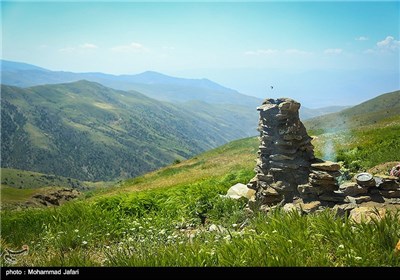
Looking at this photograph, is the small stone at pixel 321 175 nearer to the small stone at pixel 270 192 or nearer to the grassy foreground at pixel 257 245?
the small stone at pixel 270 192

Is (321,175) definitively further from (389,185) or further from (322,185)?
(389,185)

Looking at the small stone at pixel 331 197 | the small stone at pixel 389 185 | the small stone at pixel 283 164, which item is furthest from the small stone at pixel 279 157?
the small stone at pixel 389 185

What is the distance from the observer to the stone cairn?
11.6m

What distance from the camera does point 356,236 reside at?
20.6ft

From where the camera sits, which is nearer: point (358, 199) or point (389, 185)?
point (358, 199)

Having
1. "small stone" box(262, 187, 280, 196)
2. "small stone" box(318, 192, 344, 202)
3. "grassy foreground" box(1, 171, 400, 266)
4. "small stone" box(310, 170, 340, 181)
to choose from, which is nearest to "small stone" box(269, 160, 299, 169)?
"small stone" box(262, 187, 280, 196)

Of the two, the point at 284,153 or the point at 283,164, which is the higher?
the point at 284,153

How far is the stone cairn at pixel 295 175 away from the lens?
1155 centimetres

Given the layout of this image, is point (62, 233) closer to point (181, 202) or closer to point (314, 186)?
point (181, 202)

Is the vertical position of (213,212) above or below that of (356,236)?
below

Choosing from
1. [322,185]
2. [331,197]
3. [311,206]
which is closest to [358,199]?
[331,197]

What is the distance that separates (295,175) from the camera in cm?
1316
